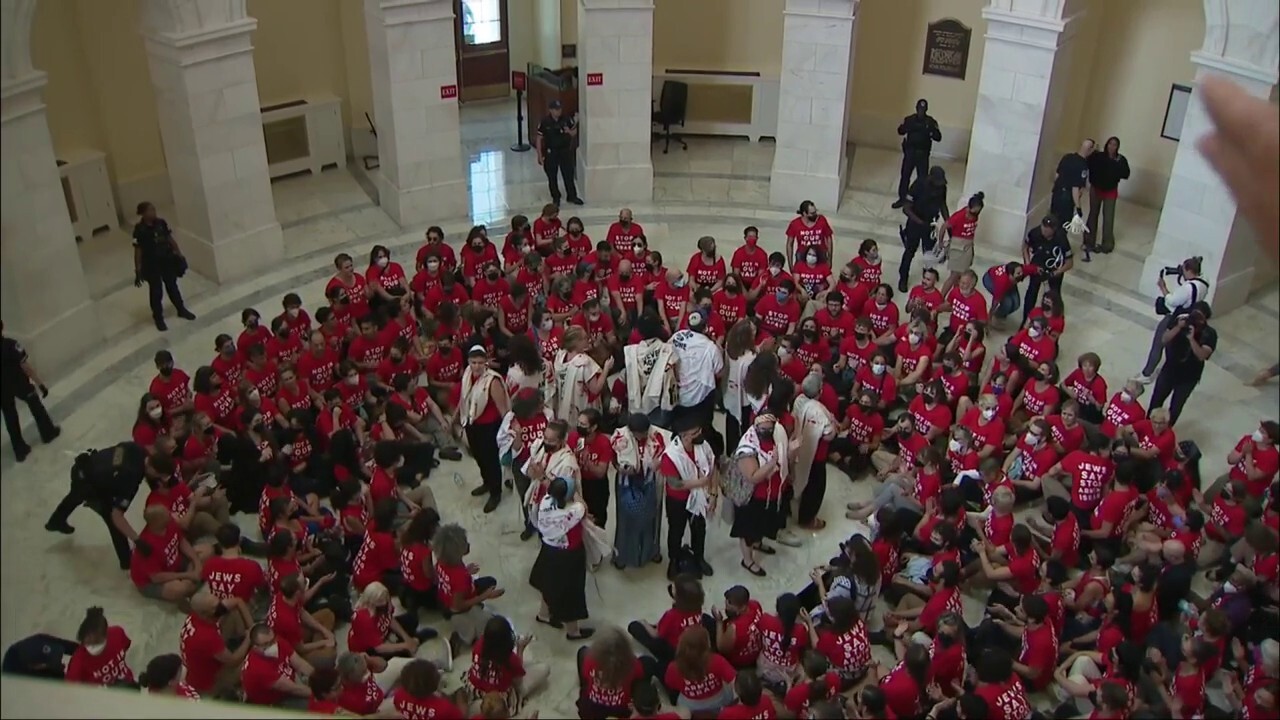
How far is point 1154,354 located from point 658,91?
9.53 m

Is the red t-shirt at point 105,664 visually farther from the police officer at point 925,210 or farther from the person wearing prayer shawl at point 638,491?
the police officer at point 925,210

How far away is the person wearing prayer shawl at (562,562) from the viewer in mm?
8055

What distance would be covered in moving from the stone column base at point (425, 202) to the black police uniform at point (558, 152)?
119 centimetres

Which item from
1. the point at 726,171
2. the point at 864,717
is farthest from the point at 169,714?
the point at 726,171

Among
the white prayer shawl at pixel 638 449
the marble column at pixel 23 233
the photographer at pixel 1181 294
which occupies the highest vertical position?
the marble column at pixel 23 233

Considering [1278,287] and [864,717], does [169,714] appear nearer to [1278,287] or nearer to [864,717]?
[1278,287]

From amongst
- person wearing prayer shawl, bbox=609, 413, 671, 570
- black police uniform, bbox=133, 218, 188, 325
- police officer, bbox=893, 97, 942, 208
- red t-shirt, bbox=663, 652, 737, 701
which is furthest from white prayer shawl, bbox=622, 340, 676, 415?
police officer, bbox=893, 97, 942, 208

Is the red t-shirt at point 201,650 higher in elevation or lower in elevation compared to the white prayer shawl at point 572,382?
lower

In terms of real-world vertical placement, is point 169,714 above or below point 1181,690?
above

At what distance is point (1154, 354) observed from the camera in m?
11.8

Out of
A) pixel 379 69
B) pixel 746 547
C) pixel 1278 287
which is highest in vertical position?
pixel 1278 287

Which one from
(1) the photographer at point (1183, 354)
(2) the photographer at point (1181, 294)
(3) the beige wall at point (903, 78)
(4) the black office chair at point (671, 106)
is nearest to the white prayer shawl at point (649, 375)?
(1) the photographer at point (1183, 354)

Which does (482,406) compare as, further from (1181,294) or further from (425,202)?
(1181,294)

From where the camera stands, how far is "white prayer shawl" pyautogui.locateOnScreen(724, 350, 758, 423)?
995cm
